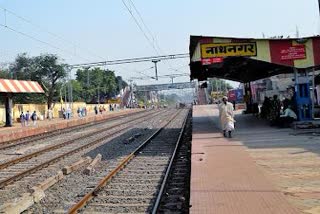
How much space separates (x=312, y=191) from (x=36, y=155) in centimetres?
1167

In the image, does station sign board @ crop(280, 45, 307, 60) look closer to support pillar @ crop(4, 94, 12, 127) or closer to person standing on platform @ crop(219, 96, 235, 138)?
person standing on platform @ crop(219, 96, 235, 138)

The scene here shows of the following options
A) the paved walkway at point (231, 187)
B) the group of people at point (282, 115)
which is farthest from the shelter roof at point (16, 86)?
the paved walkway at point (231, 187)

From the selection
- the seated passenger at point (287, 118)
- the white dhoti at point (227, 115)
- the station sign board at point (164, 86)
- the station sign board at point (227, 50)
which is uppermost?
the station sign board at point (164, 86)

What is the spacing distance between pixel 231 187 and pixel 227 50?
43.0 ft

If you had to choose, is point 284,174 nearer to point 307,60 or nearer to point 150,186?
point 150,186

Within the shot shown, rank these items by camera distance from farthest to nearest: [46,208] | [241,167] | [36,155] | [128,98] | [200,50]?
[128,98], [200,50], [36,155], [241,167], [46,208]

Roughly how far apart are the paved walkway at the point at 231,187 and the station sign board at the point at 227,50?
8308mm

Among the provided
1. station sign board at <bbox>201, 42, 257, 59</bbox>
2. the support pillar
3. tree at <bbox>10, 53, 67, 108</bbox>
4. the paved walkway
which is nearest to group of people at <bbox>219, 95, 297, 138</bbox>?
station sign board at <bbox>201, 42, 257, 59</bbox>

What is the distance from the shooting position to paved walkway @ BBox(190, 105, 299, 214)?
20.7ft

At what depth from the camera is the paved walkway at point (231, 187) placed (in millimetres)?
6312

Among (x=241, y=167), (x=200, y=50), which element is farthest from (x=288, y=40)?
(x=241, y=167)

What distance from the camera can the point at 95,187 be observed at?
9.45m

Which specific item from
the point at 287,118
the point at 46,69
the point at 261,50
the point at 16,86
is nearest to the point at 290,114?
the point at 287,118

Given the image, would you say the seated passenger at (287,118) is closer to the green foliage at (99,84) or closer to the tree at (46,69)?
the tree at (46,69)
